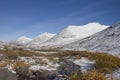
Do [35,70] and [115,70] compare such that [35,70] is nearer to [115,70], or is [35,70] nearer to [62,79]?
[62,79]

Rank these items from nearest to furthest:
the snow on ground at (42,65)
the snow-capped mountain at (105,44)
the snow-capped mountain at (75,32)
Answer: the snow on ground at (42,65)
the snow-capped mountain at (105,44)
the snow-capped mountain at (75,32)

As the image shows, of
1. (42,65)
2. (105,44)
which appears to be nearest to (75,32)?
(105,44)

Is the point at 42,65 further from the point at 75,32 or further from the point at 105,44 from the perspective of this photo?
the point at 75,32

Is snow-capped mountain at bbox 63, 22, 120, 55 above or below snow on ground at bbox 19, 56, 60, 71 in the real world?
above

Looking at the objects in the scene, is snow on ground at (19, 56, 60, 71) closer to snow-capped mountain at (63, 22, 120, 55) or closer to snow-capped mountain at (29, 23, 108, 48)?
snow-capped mountain at (63, 22, 120, 55)

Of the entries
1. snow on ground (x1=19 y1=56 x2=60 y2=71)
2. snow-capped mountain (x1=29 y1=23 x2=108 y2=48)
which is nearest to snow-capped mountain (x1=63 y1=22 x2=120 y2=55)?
snow on ground (x1=19 y1=56 x2=60 y2=71)

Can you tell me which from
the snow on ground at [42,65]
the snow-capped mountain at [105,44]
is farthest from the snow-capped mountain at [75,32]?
the snow on ground at [42,65]

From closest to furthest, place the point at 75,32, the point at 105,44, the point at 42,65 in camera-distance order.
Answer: the point at 42,65 < the point at 105,44 < the point at 75,32

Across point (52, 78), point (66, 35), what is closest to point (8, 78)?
point (52, 78)

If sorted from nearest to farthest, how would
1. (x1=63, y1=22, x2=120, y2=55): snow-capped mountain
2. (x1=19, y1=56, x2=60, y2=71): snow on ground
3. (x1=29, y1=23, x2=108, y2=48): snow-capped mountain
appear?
(x1=19, y1=56, x2=60, y2=71): snow on ground
(x1=63, y1=22, x2=120, y2=55): snow-capped mountain
(x1=29, y1=23, x2=108, y2=48): snow-capped mountain

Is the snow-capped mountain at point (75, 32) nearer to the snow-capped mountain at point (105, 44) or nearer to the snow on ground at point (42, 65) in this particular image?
the snow-capped mountain at point (105, 44)

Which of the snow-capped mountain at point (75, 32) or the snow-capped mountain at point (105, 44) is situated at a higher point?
the snow-capped mountain at point (75, 32)

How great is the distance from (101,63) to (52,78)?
362cm

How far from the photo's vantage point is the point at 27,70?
15305mm
